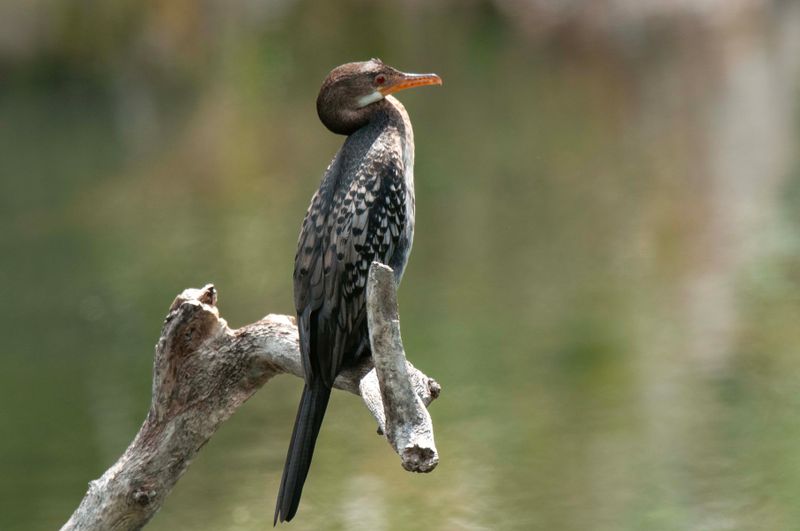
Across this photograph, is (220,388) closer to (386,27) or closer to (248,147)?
(248,147)

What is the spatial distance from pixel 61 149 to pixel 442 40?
851 centimetres

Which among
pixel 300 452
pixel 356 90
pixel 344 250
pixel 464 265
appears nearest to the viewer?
pixel 300 452

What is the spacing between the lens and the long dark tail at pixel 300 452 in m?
4.34

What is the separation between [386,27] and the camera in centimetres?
2519

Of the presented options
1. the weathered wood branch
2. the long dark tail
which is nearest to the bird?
the long dark tail

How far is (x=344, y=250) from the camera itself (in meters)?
4.53

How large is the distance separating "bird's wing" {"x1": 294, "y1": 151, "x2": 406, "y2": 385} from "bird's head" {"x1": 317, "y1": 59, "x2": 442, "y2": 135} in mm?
245

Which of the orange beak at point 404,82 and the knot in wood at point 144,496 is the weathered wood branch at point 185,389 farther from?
the orange beak at point 404,82

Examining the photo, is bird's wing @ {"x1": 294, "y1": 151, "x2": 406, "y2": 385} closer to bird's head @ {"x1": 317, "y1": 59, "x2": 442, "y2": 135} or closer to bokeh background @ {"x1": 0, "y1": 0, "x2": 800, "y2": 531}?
bird's head @ {"x1": 317, "y1": 59, "x2": 442, "y2": 135}

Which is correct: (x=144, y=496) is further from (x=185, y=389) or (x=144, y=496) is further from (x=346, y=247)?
(x=346, y=247)

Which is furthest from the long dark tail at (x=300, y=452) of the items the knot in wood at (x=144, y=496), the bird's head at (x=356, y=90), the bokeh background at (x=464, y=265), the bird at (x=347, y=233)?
the bokeh background at (x=464, y=265)

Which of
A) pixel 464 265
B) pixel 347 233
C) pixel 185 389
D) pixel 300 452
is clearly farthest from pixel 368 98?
pixel 464 265

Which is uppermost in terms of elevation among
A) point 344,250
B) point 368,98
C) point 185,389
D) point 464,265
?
point 464,265

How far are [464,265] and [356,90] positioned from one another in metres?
7.05
